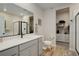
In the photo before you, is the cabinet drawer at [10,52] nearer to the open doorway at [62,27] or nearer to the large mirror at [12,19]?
the large mirror at [12,19]

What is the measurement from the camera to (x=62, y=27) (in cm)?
195

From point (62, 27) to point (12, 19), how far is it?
1095 millimetres

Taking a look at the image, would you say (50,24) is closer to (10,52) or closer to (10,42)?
(10,42)

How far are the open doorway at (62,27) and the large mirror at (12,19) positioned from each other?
680mm

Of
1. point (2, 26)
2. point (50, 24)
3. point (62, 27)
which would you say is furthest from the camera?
point (62, 27)

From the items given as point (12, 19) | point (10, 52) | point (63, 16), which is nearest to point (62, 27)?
point (63, 16)

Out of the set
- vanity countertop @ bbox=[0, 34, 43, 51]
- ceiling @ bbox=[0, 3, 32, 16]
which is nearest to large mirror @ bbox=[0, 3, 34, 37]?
ceiling @ bbox=[0, 3, 32, 16]

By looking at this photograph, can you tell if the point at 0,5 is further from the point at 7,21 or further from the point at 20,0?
the point at 20,0

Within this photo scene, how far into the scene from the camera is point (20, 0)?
4.46ft

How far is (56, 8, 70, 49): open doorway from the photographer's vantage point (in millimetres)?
1830

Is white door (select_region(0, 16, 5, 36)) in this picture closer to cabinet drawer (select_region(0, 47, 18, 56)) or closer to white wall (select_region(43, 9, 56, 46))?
cabinet drawer (select_region(0, 47, 18, 56))

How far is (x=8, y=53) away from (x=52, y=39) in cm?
92

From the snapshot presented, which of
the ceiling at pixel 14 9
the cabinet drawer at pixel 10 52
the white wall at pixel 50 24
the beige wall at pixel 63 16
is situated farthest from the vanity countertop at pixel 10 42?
the beige wall at pixel 63 16

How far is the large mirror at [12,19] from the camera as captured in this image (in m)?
1.70
